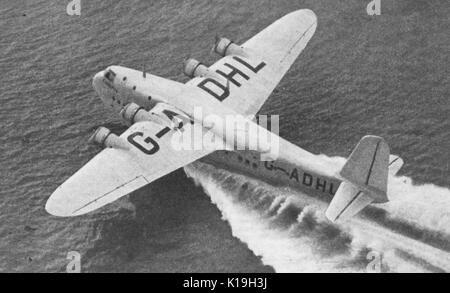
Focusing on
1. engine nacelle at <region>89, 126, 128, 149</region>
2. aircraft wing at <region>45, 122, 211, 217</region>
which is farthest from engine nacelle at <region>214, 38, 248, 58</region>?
engine nacelle at <region>89, 126, 128, 149</region>

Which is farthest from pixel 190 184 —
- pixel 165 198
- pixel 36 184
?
pixel 36 184

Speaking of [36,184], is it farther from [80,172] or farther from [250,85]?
[250,85]

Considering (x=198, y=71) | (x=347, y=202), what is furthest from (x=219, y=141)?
(x=347, y=202)

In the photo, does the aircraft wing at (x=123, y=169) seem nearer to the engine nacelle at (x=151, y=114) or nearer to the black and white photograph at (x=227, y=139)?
the black and white photograph at (x=227, y=139)

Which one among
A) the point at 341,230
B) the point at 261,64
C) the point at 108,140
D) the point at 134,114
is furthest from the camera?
the point at 261,64

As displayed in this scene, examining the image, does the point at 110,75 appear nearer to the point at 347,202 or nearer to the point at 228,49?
the point at 228,49
